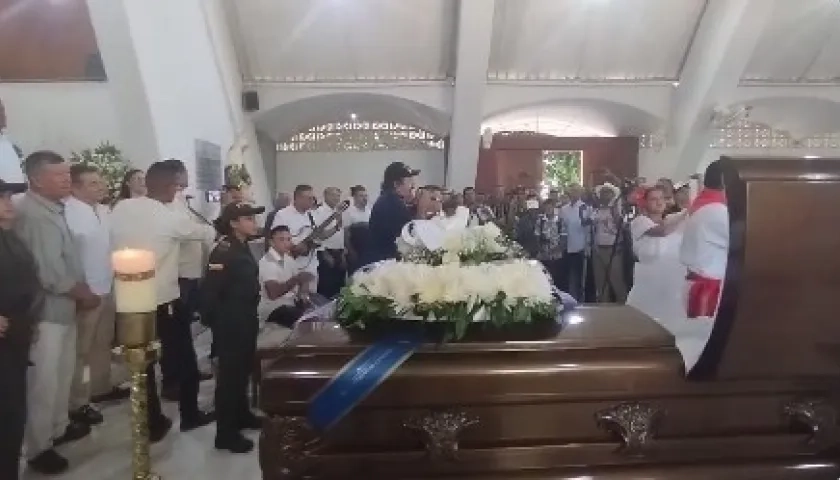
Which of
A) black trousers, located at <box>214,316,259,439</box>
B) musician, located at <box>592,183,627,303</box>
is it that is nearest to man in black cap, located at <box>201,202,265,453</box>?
black trousers, located at <box>214,316,259,439</box>

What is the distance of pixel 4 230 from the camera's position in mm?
2648

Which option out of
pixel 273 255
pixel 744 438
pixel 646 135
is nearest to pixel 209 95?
pixel 273 255

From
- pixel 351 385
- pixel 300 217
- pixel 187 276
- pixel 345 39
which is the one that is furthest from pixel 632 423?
pixel 345 39

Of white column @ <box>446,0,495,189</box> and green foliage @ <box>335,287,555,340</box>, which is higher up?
white column @ <box>446,0,495,189</box>

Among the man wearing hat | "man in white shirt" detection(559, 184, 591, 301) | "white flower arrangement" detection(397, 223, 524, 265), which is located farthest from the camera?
"man in white shirt" detection(559, 184, 591, 301)

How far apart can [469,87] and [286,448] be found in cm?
791

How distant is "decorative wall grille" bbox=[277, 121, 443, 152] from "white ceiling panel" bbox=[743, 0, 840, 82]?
173 inches

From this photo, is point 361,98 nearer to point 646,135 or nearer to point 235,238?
point 646,135

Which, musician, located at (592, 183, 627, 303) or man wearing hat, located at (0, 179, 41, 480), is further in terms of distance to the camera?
musician, located at (592, 183, 627, 303)

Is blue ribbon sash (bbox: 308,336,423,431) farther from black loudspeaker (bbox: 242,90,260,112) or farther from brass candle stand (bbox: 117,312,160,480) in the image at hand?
black loudspeaker (bbox: 242,90,260,112)

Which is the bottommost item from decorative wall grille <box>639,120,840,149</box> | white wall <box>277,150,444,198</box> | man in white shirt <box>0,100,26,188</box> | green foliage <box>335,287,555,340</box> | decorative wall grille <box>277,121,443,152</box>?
green foliage <box>335,287,555,340</box>

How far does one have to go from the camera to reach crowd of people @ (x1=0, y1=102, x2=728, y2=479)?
8.59 ft

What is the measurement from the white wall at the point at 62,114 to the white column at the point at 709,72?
6.36 metres

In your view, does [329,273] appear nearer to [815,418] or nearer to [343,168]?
[343,168]
